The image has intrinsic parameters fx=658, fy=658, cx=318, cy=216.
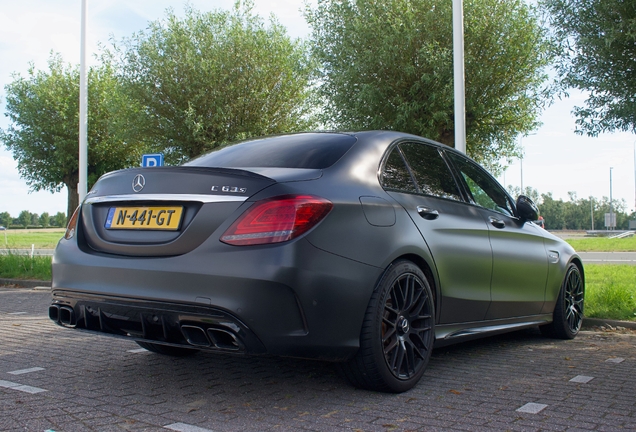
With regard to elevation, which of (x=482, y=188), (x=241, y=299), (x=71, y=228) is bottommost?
(x=241, y=299)

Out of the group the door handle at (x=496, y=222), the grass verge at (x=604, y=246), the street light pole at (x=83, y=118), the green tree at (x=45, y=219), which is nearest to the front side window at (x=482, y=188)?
the door handle at (x=496, y=222)

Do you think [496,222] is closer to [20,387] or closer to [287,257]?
[287,257]

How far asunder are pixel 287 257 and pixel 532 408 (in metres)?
1.53

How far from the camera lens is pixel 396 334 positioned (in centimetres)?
368

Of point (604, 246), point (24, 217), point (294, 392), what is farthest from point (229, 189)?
point (24, 217)

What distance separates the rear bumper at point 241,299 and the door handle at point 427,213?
0.67 meters

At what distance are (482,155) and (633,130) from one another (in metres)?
10.3

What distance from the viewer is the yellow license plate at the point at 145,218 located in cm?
337

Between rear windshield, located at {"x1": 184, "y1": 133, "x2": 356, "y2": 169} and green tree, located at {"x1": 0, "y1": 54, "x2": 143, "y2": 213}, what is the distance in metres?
29.9

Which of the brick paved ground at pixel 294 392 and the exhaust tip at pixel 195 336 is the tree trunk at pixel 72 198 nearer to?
the brick paved ground at pixel 294 392

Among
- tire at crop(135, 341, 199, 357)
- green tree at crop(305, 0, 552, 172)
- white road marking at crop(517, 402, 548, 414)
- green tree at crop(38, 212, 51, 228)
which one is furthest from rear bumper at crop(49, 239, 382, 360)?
green tree at crop(38, 212, 51, 228)

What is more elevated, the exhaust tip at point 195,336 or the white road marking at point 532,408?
the exhaust tip at point 195,336

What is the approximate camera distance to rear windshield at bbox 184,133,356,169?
371 cm

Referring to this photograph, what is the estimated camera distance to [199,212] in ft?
10.8
